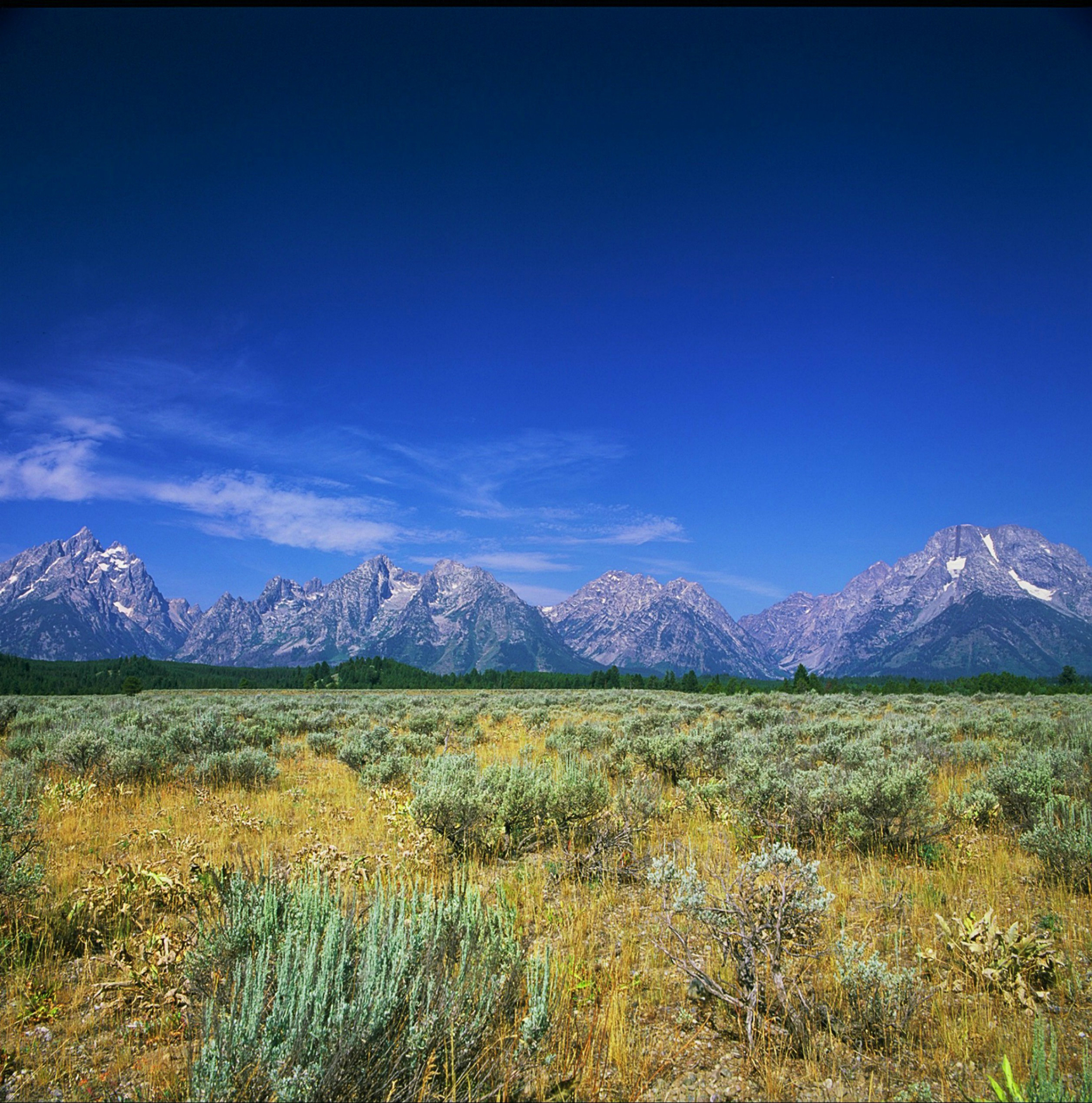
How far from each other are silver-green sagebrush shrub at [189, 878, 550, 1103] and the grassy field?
0.08 ft

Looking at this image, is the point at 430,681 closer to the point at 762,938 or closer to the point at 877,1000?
the point at 762,938

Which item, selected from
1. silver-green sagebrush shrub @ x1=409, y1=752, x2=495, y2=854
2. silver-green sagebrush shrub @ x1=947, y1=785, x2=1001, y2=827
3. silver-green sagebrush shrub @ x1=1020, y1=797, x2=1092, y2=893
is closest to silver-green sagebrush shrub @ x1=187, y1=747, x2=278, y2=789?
silver-green sagebrush shrub @ x1=409, y1=752, x2=495, y2=854

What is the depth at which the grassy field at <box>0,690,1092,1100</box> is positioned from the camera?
3166 millimetres

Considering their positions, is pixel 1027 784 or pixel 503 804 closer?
pixel 503 804

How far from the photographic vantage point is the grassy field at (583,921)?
3166mm

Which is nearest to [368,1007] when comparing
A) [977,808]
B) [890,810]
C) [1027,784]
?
[890,810]

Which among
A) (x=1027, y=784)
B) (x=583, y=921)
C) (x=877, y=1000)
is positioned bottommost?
(x=583, y=921)

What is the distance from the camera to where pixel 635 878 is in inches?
244

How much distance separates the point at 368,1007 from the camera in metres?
2.77

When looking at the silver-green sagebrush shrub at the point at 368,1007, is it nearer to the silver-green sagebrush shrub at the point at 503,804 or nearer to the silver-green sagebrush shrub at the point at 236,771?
the silver-green sagebrush shrub at the point at 503,804

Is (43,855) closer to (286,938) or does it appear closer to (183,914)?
(183,914)

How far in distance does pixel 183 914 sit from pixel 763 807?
682 cm

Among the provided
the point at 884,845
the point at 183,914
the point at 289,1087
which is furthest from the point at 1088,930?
the point at 183,914

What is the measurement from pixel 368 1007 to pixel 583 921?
2.83 meters
